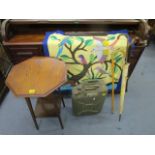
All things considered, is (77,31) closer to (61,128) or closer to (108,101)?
(108,101)

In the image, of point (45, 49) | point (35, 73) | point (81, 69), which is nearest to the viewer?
point (35, 73)

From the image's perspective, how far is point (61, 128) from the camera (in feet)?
6.07

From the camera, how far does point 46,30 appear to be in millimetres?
2078

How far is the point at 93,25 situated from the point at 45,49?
2.33 ft

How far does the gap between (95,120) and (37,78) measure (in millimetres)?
939

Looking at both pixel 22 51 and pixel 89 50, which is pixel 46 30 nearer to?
pixel 22 51

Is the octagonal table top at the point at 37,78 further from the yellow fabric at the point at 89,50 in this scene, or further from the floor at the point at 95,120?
the floor at the point at 95,120

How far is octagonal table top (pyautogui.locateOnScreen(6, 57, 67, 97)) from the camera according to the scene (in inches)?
51.1

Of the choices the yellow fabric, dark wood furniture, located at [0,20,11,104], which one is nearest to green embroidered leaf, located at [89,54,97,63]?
the yellow fabric

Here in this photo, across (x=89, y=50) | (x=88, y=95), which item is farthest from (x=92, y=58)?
(x=88, y=95)

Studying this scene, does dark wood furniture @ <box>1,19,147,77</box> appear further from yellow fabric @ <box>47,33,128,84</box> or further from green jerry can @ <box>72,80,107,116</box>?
green jerry can @ <box>72,80,107,116</box>

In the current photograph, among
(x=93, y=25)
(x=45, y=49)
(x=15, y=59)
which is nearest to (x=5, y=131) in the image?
(x=15, y=59)

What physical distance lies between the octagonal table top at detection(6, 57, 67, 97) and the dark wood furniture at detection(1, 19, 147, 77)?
31 centimetres

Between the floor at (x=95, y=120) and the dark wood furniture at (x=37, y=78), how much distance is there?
1.94 ft
